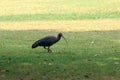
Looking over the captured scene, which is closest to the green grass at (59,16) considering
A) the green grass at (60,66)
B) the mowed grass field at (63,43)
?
the mowed grass field at (63,43)

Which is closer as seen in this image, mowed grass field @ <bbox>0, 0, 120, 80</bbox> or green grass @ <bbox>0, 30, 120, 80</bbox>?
green grass @ <bbox>0, 30, 120, 80</bbox>

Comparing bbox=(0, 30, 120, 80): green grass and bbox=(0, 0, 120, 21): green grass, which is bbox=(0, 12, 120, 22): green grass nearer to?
bbox=(0, 0, 120, 21): green grass

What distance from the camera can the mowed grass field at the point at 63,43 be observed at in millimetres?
11805

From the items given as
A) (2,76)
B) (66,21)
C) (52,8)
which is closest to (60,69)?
(2,76)

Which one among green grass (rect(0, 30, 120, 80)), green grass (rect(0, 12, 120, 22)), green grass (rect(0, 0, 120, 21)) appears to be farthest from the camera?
green grass (rect(0, 0, 120, 21))

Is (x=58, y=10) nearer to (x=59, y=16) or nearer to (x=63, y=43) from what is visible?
(x=59, y=16)

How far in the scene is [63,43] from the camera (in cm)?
2072

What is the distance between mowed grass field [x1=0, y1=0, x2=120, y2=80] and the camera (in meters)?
11.8

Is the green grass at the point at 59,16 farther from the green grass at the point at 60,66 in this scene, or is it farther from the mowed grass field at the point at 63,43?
the green grass at the point at 60,66

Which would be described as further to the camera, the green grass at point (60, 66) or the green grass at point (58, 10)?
the green grass at point (58, 10)

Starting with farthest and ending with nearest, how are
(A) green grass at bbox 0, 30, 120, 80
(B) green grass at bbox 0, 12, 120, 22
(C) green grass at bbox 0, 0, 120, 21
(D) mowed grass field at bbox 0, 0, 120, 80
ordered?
(C) green grass at bbox 0, 0, 120, 21 < (B) green grass at bbox 0, 12, 120, 22 < (D) mowed grass field at bbox 0, 0, 120, 80 < (A) green grass at bbox 0, 30, 120, 80

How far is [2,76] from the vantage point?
1152 centimetres

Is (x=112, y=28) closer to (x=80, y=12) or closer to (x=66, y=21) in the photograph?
(x=66, y=21)

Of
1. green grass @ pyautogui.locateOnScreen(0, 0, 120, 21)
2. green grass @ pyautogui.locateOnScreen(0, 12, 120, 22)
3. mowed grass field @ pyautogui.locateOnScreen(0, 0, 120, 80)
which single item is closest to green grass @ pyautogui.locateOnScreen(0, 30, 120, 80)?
mowed grass field @ pyautogui.locateOnScreen(0, 0, 120, 80)
